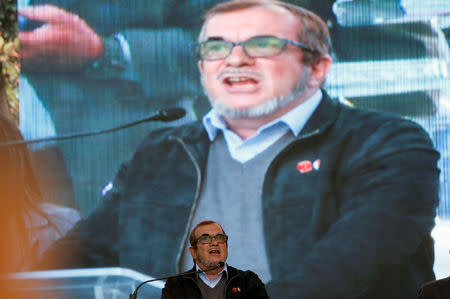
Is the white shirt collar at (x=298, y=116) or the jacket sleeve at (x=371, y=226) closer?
the jacket sleeve at (x=371, y=226)

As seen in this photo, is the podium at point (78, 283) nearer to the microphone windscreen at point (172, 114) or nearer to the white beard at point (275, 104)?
the microphone windscreen at point (172, 114)

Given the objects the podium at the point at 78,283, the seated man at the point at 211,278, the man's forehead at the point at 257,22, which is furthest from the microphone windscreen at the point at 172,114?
the seated man at the point at 211,278

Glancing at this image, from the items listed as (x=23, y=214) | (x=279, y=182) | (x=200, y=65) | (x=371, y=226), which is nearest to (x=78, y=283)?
(x=23, y=214)

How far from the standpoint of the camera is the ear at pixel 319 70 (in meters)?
4.77

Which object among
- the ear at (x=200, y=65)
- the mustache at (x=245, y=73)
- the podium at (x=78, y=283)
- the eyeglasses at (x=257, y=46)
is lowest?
the podium at (x=78, y=283)

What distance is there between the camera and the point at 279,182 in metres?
4.59

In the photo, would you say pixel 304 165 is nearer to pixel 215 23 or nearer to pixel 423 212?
pixel 423 212

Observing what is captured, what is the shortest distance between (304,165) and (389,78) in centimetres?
82

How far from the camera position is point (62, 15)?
5047 mm

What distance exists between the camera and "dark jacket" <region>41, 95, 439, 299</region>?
14.8ft

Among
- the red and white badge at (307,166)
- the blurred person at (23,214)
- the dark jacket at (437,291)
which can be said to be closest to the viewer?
the dark jacket at (437,291)

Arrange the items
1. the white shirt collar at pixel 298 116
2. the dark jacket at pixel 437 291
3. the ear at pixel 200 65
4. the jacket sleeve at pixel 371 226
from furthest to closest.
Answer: the ear at pixel 200 65 → the white shirt collar at pixel 298 116 → the jacket sleeve at pixel 371 226 → the dark jacket at pixel 437 291

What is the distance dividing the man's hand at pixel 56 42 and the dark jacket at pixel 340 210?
1.02 metres

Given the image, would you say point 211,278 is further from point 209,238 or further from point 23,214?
point 23,214
